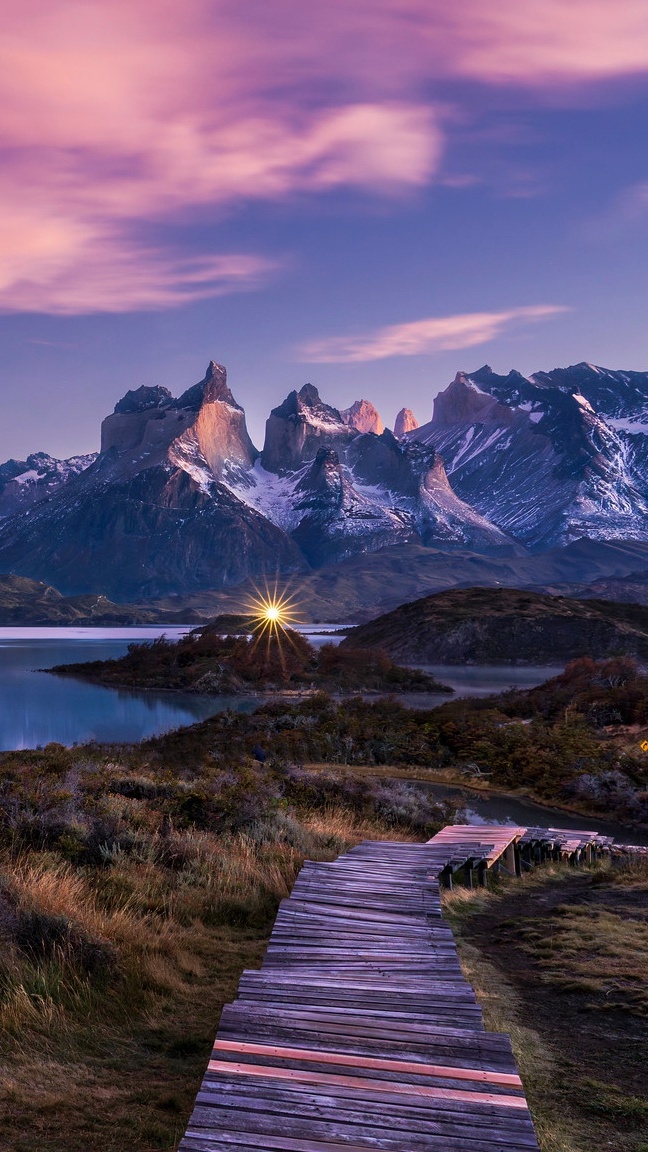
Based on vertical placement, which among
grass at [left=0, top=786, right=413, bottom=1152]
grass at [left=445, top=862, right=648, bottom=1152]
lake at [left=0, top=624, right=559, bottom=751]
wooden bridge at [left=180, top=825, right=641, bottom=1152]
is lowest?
lake at [left=0, top=624, right=559, bottom=751]

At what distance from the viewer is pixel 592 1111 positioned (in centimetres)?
666

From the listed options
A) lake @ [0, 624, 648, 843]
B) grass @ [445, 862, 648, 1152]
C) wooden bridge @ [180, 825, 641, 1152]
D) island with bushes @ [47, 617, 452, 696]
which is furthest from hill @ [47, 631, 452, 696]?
wooden bridge @ [180, 825, 641, 1152]

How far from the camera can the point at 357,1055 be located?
5.76m

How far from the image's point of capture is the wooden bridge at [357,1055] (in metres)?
4.82

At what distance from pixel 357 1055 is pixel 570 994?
16.4ft

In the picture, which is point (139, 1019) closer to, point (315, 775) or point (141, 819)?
point (141, 819)

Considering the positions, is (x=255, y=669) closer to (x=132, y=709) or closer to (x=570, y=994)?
(x=132, y=709)

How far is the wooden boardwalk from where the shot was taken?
4820 millimetres

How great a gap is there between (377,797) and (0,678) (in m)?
97.6

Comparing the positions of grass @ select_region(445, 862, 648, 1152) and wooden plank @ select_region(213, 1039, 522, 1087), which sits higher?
wooden plank @ select_region(213, 1039, 522, 1087)

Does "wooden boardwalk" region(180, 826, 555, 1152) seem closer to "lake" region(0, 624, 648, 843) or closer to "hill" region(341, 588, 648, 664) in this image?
"lake" region(0, 624, 648, 843)

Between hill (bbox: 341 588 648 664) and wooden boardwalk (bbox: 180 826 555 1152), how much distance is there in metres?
123

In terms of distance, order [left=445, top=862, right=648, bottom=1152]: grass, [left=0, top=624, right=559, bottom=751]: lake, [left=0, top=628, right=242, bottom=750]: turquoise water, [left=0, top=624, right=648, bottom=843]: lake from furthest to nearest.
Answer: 1. [left=0, top=624, right=559, bottom=751]: lake
2. [left=0, top=628, right=242, bottom=750]: turquoise water
3. [left=0, top=624, right=648, bottom=843]: lake
4. [left=445, top=862, right=648, bottom=1152]: grass

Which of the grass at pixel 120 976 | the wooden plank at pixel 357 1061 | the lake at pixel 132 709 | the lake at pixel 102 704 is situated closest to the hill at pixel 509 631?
the lake at pixel 132 709
